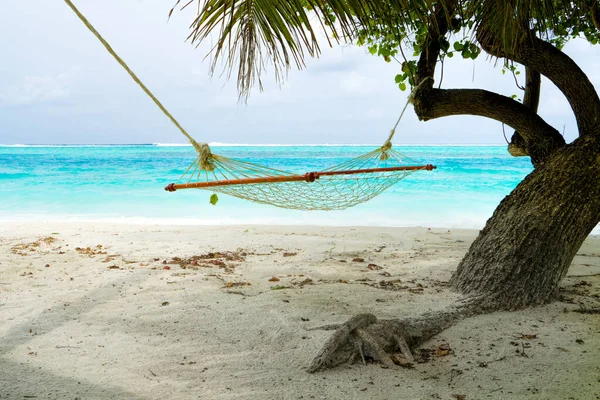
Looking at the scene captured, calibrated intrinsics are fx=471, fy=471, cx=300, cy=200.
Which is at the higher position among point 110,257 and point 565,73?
point 565,73

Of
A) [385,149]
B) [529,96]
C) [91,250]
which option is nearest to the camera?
[529,96]

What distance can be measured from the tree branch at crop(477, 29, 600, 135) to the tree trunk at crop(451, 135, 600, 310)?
15cm

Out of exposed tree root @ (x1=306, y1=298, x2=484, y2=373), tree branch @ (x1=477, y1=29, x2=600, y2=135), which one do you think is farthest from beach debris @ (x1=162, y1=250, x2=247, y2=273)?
tree branch @ (x1=477, y1=29, x2=600, y2=135)

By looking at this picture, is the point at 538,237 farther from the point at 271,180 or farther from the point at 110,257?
the point at 110,257

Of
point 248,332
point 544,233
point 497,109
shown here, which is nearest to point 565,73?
point 497,109

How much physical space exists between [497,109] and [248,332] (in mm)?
1676

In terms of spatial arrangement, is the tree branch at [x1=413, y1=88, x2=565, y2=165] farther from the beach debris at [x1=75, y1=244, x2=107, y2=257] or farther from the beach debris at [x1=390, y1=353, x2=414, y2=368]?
the beach debris at [x1=75, y1=244, x2=107, y2=257]

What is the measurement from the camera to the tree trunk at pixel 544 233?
204cm

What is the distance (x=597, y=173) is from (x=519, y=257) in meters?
0.50

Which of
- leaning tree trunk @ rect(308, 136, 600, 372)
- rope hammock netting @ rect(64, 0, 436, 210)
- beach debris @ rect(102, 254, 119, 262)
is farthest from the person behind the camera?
beach debris @ rect(102, 254, 119, 262)

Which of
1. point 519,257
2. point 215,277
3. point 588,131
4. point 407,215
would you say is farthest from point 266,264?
point 407,215

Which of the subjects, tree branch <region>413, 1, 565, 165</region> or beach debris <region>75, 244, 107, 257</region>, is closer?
tree branch <region>413, 1, 565, 165</region>

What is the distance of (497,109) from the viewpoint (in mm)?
2430

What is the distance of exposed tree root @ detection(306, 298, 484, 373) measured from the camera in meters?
1.57
